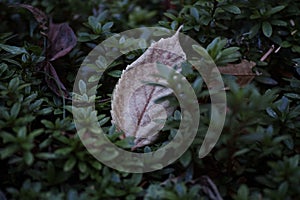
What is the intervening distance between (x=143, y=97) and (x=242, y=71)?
401 millimetres

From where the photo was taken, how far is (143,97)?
160 cm

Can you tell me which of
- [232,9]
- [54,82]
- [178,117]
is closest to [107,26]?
[54,82]

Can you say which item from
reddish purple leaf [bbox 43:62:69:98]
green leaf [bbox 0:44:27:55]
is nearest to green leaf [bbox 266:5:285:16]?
reddish purple leaf [bbox 43:62:69:98]

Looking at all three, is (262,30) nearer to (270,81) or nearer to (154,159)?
(270,81)

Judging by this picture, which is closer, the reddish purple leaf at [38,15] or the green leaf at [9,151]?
the green leaf at [9,151]

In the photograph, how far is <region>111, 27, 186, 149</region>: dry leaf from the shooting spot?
1.51 m

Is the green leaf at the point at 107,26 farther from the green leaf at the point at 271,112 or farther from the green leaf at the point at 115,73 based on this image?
the green leaf at the point at 271,112

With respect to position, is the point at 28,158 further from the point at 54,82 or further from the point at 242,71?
the point at 242,71

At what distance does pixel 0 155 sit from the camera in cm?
131

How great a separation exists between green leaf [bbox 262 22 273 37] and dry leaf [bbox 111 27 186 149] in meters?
0.40

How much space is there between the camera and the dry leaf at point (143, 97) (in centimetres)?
151

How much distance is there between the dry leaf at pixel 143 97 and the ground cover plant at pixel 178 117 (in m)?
0.05

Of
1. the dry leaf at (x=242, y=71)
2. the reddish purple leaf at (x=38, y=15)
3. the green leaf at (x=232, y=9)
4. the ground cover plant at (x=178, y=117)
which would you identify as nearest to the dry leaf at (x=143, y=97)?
the ground cover plant at (x=178, y=117)

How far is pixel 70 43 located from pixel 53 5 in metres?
0.50
